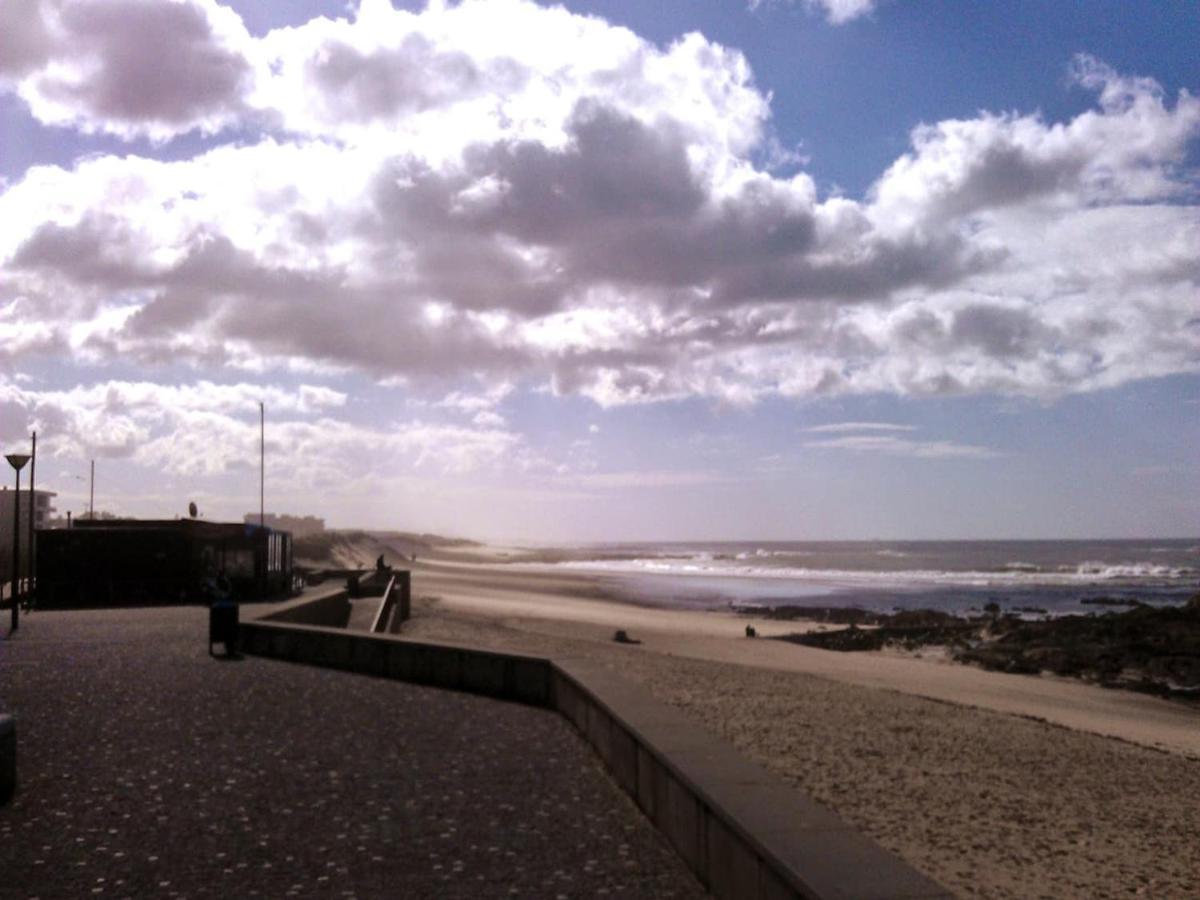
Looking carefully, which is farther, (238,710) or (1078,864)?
(238,710)

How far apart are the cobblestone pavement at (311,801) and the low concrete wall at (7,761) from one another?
0.09 meters

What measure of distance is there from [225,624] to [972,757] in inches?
387

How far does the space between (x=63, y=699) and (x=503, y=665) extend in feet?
15.4

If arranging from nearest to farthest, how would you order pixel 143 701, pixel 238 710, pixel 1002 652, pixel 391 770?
1. pixel 391 770
2. pixel 238 710
3. pixel 143 701
4. pixel 1002 652

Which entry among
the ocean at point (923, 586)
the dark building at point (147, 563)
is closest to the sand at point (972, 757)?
the dark building at point (147, 563)

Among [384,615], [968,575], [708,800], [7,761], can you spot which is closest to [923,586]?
[968,575]

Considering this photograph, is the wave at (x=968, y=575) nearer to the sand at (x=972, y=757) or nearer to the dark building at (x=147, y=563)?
the sand at (x=972, y=757)

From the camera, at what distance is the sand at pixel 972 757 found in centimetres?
858

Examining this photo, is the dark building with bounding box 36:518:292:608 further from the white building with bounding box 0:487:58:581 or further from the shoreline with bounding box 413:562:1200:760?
the white building with bounding box 0:487:58:581

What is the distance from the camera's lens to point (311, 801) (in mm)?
7449

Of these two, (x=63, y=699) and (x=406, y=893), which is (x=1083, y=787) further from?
(x=63, y=699)

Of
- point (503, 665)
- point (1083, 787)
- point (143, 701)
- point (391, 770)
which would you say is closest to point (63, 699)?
point (143, 701)

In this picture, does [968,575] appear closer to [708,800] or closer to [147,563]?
[147,563]

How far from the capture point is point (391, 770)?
8383 millimetres
